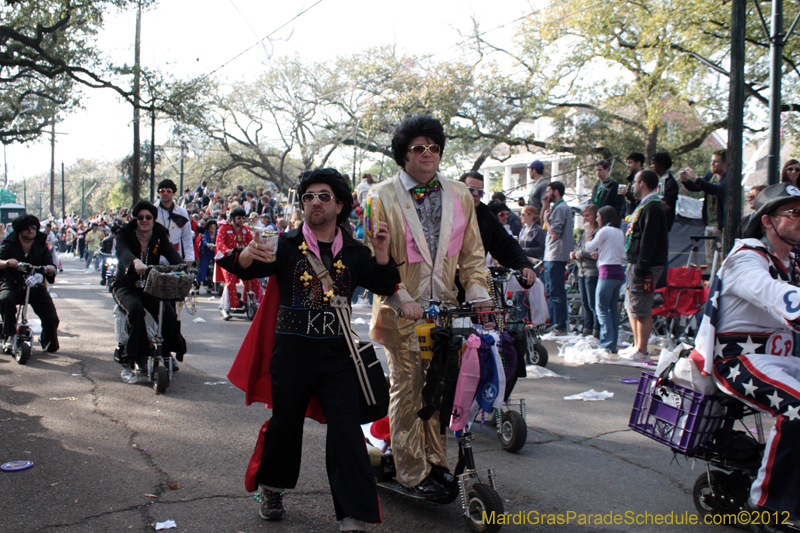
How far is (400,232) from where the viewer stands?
3.80 metres

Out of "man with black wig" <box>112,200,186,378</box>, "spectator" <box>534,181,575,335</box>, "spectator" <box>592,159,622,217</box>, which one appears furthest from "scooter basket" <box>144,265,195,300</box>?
"spectator" <box>592,159,622,217</box>

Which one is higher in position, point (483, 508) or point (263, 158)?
point (263, 158)

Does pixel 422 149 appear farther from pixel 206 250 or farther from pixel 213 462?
pixel 206 250

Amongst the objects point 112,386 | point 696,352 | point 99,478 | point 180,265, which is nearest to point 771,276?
point 696,352

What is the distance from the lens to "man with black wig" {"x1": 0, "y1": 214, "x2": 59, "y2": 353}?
822 cm

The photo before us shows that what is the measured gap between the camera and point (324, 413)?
340cm

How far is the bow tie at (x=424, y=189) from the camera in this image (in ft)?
12.6

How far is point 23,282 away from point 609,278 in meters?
7.52

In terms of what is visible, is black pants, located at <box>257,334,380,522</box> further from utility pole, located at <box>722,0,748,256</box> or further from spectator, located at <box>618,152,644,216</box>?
utility pole, located at <box>722,0,748,256</box>

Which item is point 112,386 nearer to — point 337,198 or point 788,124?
point 337,198

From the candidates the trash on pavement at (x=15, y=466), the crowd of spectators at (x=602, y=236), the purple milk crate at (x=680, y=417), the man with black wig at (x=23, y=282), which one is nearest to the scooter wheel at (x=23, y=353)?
the man with black wig at (x=23, y=282)

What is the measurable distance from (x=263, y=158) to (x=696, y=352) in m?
40.9

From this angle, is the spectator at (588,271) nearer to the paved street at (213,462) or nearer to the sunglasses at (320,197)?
the paved street at (213,462)

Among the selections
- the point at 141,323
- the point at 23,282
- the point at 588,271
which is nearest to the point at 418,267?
the point at 141,323
